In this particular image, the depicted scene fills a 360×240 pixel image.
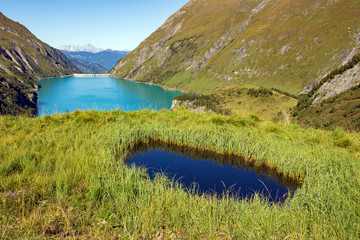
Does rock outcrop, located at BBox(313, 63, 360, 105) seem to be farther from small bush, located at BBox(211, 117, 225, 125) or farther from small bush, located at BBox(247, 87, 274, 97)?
small bush, located at BBox(211, 117, 225, 125)

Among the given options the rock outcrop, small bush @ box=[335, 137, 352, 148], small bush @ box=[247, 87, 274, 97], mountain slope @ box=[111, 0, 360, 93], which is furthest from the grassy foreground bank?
mountain slope @ box=[111, 0, 360, 93]

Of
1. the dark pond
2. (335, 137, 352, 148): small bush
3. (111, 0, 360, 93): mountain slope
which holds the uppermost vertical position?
(111, 0, 360, 93): mountain slope

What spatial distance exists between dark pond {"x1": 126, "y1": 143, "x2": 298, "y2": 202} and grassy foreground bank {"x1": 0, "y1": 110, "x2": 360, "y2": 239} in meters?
0.62

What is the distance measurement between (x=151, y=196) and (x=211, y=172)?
4087 mm

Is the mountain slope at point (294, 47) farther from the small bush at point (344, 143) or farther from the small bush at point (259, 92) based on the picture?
the small bush at point (344, 143)

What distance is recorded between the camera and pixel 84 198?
5930 mm

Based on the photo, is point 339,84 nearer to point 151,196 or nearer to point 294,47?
point 151,196

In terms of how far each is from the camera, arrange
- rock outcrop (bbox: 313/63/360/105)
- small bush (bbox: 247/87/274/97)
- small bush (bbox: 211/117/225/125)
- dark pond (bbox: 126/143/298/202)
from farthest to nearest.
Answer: small bush (bbox: 247/87/274/97) < rock outcrop (bbox: 313/63/360/105) < small bush (bbox: 211/117/225/125) < dark pond (bbox: 126/143/298/202)

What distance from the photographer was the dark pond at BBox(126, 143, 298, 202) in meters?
7.86

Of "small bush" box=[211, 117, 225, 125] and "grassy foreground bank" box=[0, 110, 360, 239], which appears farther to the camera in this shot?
"small bush" box=[211, 117, 225, 125]

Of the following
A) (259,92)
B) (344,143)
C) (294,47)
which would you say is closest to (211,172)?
(344,143)

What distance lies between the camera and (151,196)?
20.1 feet

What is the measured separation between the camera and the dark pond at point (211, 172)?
7.86m

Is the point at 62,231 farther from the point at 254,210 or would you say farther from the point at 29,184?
the point at 254,210
